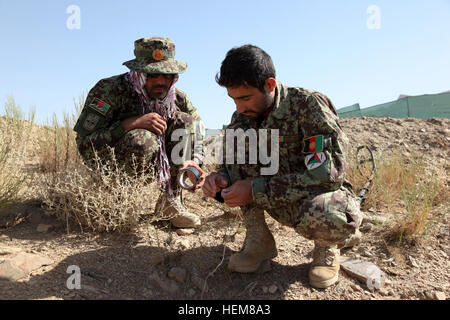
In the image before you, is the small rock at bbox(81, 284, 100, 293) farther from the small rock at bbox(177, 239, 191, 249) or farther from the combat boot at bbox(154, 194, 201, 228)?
→ the combat boot at bbox(154, 194, 201, 228)

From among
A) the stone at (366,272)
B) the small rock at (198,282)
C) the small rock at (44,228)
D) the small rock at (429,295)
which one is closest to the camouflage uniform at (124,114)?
the small rock at (44,228)

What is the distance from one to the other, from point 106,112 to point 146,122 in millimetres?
337

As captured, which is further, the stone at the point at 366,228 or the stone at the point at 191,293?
the stone at the point at 366,228

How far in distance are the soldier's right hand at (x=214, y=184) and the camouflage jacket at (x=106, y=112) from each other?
83 cm

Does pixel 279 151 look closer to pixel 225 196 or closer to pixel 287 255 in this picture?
pixel 225 196

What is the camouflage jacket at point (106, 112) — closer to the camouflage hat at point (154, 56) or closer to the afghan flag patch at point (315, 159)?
the camouflage hat at point (154, 56)

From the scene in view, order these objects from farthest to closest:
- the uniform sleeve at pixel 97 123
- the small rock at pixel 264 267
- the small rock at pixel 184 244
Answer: the uniform sleeve at pixel 97 123 < the small rock at pixel 184 244 < the small rock at pixel 264 267

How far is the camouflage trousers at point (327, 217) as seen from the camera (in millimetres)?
1709

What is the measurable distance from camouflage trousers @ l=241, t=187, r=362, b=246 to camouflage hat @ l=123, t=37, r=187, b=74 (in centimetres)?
153

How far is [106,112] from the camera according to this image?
267cm

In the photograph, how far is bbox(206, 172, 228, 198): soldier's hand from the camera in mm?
1981

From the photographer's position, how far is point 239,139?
7.11 feet

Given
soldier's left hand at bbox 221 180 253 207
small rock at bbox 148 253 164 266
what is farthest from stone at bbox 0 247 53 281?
soldier's left hand at bbox 221 180 253 207
